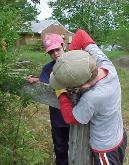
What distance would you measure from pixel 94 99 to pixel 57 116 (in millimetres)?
1374

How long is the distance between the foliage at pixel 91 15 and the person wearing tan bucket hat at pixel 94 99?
4447 cm

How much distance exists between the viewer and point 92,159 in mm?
3398

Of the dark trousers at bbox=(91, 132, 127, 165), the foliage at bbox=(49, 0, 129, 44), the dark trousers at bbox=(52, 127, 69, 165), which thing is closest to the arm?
the dark trousers at bbox=(91, 132, 127, 165)

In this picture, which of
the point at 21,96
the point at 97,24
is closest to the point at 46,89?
the point at 21,96

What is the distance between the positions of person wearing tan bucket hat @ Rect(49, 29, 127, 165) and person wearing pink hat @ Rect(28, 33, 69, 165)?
787 mm

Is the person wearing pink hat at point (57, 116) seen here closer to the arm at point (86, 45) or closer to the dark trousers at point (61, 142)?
the dark trousers at point (61, 142)

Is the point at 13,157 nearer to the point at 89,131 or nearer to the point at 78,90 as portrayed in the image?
the point at 89,131

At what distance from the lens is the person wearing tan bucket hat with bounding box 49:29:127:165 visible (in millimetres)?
2852

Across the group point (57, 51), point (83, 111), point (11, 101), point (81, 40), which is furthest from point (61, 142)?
Answer: point (83, 111)

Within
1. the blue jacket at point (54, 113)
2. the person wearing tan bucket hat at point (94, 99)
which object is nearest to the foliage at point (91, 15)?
the blue jacket at point (54, 113)

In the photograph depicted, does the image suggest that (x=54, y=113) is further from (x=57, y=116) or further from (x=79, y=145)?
(x=79, y=145)

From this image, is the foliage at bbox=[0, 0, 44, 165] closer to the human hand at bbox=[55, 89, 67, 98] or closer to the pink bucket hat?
the pink bucket hat

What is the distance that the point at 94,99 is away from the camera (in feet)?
9.74

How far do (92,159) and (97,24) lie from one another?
168 feet
